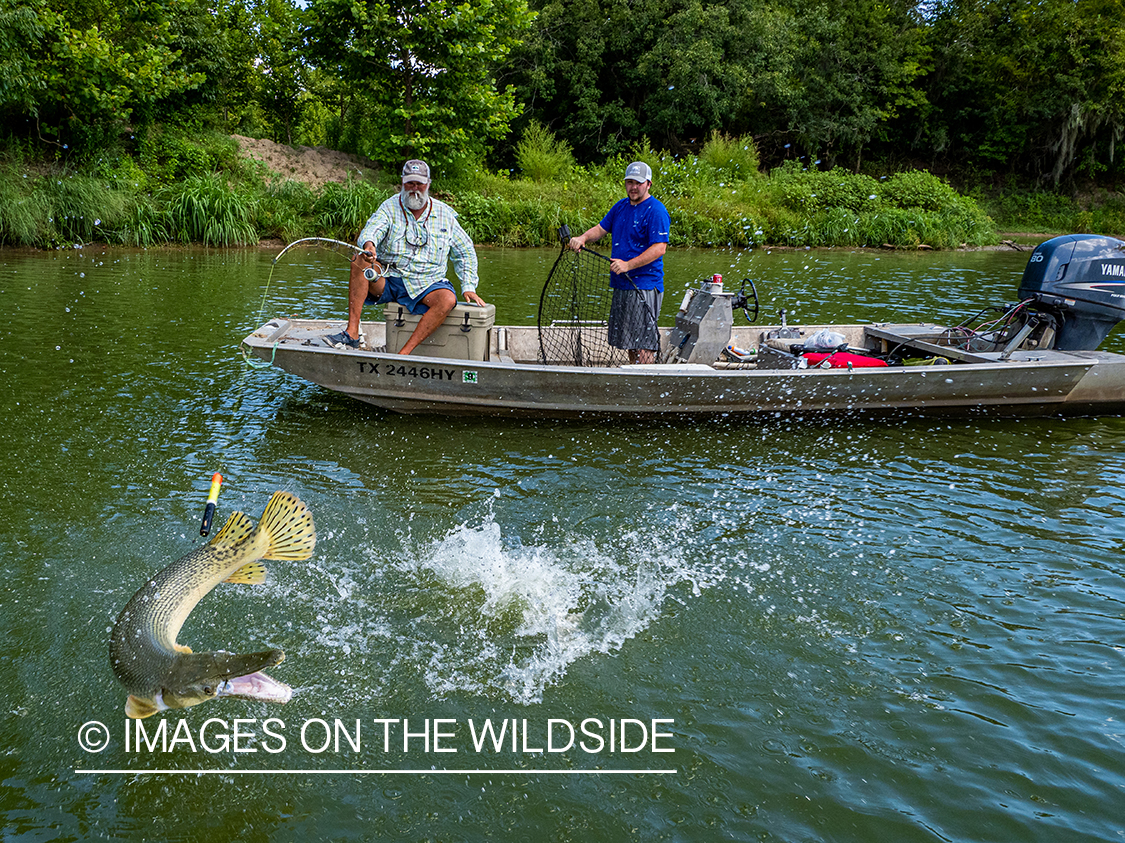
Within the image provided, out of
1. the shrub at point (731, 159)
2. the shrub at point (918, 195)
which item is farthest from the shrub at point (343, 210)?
the shrub at point (918, 195)

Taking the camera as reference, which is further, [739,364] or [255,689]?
[739,364]

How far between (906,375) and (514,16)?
72.5ft

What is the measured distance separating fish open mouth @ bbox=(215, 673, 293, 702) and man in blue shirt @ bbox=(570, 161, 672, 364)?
5859 mm

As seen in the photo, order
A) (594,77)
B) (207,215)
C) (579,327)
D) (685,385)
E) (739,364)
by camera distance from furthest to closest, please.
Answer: (594,77) → (207,215) → (739,364) → (579,327) → (685,385)

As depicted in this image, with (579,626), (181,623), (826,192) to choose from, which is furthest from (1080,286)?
(826,192)

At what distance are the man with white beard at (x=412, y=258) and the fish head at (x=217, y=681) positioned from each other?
524cm

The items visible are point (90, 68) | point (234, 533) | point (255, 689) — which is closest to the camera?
point (255, 689)

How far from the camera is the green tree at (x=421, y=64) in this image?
24547 mm

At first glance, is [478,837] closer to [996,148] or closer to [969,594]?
[969,594]

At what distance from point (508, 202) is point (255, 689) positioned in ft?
79.4

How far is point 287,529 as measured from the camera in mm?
3156

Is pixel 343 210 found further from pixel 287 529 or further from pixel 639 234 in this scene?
pixel 287 529

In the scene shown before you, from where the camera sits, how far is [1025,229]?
1401 inches

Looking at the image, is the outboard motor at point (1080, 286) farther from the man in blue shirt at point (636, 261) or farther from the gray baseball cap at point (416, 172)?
the gray baseball cap at point (416, 172)
